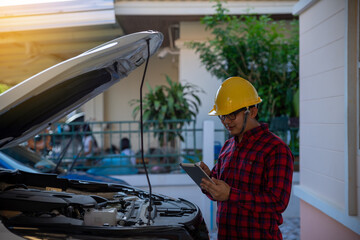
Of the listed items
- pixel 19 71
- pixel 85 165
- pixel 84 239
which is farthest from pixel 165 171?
pixel 19 71

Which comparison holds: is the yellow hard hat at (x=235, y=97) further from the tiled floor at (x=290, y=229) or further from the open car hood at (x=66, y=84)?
the tiled floor at (x=290, y=229)

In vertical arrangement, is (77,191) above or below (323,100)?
below

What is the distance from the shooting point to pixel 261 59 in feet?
23.4

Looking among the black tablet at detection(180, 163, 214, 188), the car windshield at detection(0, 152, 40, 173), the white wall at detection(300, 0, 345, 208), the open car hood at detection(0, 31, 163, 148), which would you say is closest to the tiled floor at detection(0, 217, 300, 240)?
the white wall at detection(300, 0, 345, 208)

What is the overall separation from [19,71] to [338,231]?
10.3 metres

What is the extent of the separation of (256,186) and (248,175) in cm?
8

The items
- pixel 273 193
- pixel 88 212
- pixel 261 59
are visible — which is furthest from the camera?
pixel 261 59

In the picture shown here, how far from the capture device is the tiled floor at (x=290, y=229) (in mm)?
5199

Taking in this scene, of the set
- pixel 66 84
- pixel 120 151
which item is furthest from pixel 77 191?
pixel 120 151

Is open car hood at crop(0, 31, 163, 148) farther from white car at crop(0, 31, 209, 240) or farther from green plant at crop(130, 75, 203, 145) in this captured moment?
green plant at crop(130, 75, 203, 145)

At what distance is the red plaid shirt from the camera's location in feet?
6.93

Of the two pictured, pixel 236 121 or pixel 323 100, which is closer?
pixel 236 121

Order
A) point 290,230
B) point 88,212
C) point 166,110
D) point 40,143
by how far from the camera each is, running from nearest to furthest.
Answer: point 88,212
point 290,230
point 40,143
point 166,110

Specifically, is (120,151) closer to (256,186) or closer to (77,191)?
(77,191)
